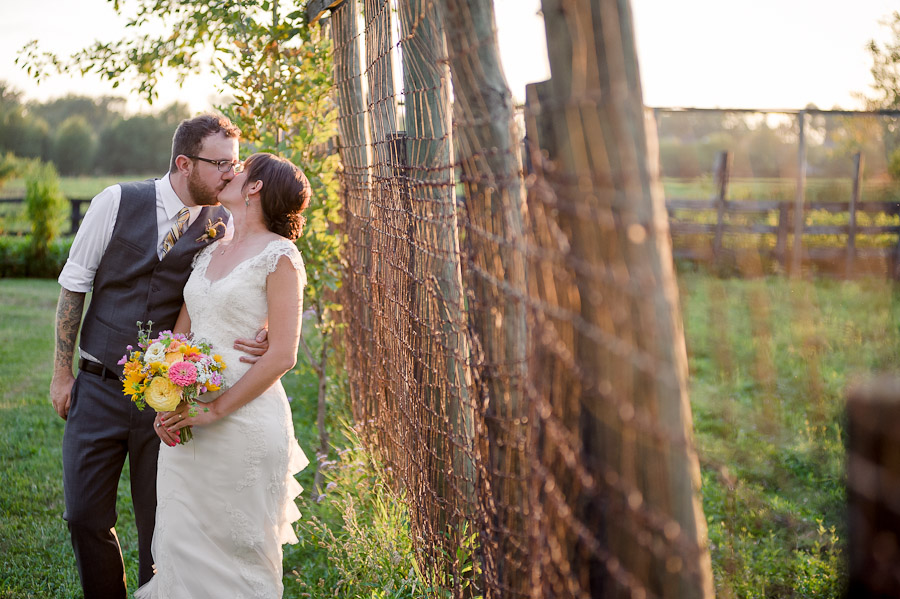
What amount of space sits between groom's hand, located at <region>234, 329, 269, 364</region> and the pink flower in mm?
228

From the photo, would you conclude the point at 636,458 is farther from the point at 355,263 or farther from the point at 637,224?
the point at 355,263

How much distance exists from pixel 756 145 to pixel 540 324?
1060 inches

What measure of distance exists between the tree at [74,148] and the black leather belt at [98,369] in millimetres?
40883

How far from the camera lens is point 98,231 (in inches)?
118

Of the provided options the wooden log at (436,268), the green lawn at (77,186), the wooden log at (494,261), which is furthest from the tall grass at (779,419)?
the green lawn at (77,186)

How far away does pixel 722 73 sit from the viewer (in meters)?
14.4

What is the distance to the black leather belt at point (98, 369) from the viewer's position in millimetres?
3066

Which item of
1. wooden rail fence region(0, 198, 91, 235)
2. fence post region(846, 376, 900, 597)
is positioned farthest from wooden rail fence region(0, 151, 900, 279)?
wooden rail fence region(0, 198, 91, 235)

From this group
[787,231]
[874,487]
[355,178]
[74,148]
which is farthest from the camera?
[74,148]

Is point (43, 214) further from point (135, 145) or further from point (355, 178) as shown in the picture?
point (135, 145)

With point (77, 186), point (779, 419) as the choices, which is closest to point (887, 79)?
point (779, 419)

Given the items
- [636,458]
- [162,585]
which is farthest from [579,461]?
[162,585]

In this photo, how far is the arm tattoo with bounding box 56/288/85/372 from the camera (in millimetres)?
3078

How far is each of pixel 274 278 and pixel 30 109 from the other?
141 feet
